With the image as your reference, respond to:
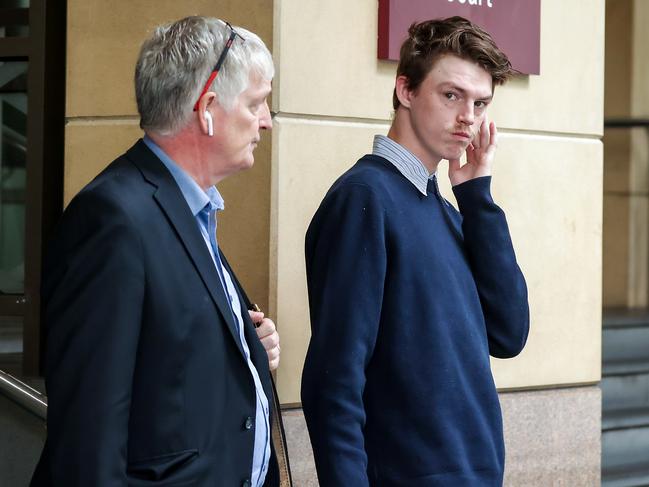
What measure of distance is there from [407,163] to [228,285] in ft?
2.23

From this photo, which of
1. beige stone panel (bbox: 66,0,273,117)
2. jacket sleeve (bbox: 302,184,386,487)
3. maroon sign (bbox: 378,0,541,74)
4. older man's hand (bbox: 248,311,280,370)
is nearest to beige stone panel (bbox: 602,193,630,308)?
maroon sign (bbox: 378,0,541,74)

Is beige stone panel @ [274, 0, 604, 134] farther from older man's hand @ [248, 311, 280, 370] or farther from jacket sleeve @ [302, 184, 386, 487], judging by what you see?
older man's hand @ [248, 311, 280, 370]

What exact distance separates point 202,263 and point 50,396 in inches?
13.7

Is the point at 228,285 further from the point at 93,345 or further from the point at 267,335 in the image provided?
the point at 93,345

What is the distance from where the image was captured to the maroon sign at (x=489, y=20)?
157 inches

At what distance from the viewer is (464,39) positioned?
2.57 meters

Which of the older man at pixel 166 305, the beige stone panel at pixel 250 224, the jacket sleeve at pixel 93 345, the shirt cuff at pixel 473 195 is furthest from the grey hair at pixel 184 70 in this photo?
the beige stone panel at pixel 250 224

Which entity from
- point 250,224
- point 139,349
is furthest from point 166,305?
point 250,224

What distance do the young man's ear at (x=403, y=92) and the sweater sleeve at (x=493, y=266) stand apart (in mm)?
270

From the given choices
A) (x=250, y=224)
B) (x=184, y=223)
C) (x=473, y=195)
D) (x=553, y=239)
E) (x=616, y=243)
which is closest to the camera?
(x=184, y=223)

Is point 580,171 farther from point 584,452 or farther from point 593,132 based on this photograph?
point 584,452

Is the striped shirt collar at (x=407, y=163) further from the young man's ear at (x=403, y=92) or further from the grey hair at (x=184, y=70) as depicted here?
the grey hair at (x=184, y=70)

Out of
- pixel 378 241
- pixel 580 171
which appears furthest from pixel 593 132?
pixel 378 241

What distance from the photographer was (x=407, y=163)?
253 cm
